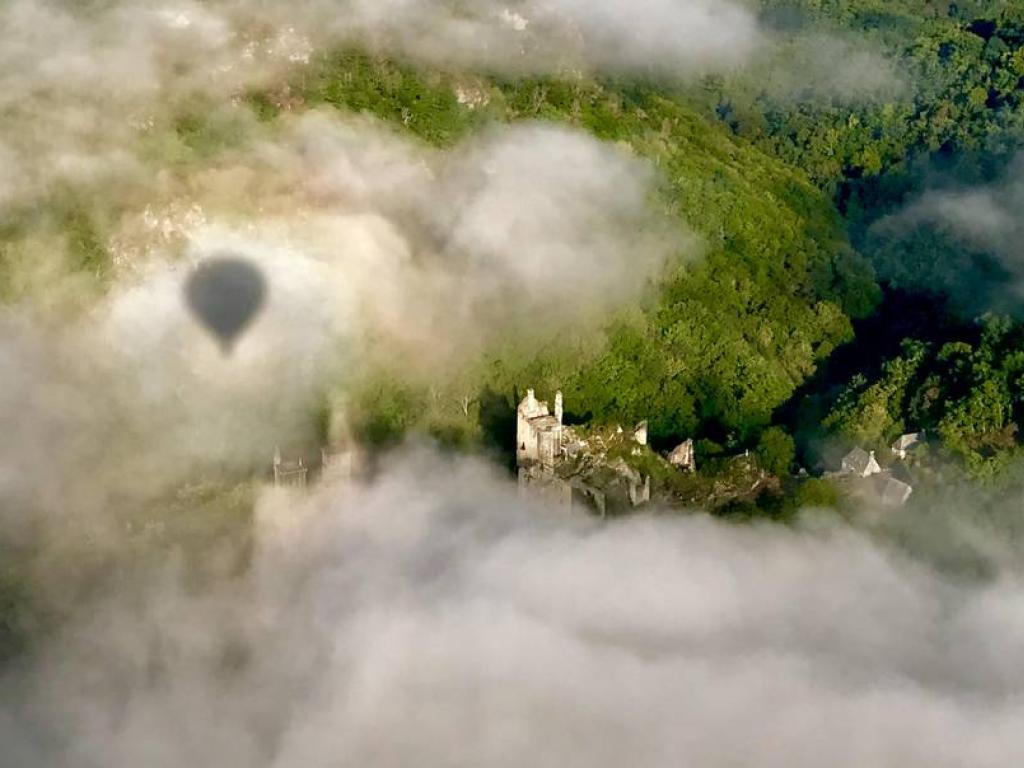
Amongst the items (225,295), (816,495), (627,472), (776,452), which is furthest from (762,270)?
(225,295)

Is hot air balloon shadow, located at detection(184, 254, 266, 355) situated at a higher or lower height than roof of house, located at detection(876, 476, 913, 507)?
higher

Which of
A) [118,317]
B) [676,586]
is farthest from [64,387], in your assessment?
[676,586]

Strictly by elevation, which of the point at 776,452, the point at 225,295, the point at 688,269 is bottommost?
the point at 776,452

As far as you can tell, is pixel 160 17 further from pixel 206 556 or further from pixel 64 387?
pixel 206 556

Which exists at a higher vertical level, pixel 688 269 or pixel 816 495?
pixel 816 495

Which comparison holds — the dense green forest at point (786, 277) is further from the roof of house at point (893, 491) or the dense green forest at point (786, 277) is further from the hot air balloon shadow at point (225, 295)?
the hot air balloon shadow at point (225, 295)

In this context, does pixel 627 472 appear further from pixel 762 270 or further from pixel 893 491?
pixel 762 270

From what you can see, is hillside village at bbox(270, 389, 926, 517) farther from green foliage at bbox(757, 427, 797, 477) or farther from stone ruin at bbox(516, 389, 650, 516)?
green foliage at bbox(757, 427, 797, 477)

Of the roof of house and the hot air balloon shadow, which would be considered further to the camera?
the hot air balloon shadow

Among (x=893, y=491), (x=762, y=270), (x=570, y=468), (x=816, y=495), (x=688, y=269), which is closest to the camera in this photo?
(x=816, y=495)

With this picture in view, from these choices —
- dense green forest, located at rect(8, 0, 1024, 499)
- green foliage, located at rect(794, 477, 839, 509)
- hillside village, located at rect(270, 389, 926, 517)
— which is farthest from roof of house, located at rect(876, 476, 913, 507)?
dense green forest, located at rect(8, 0, 1024, 499)

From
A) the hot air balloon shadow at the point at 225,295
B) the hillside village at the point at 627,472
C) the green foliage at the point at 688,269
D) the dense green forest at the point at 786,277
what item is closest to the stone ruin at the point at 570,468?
the hillside village at the point at 627,472
